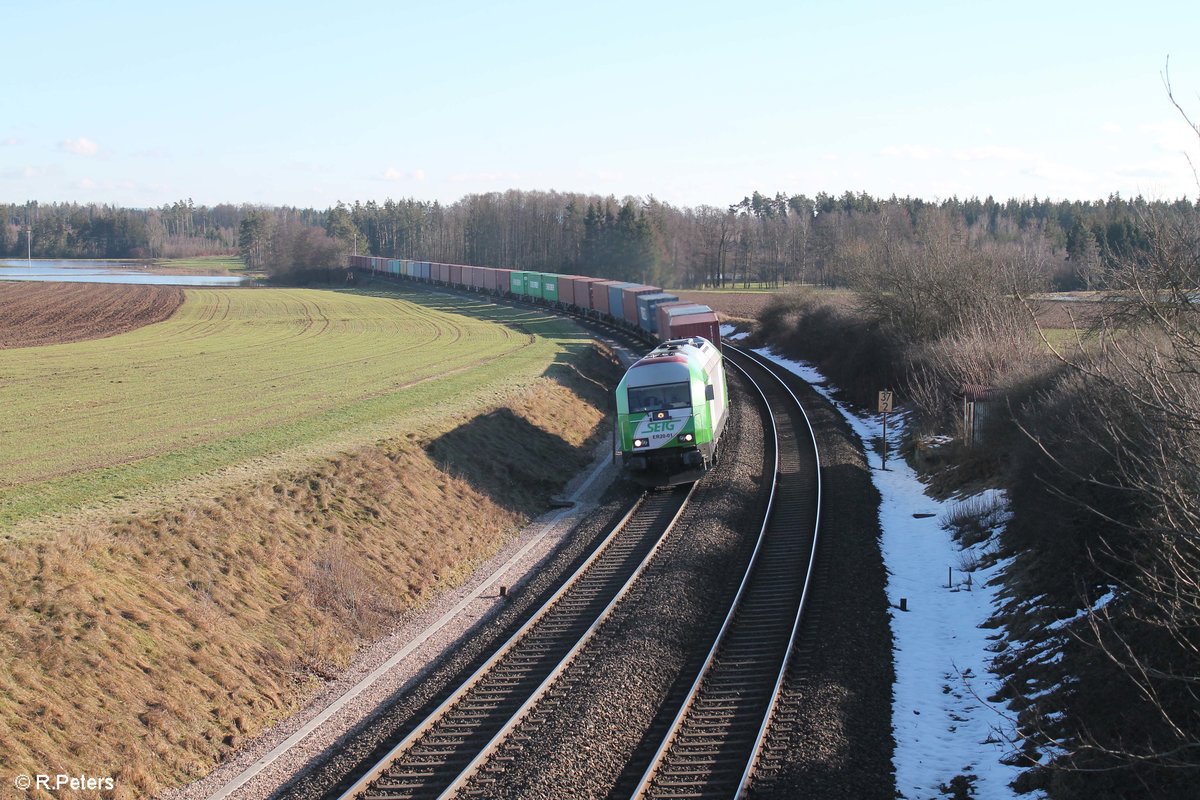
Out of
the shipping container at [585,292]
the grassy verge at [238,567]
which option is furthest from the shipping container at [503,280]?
the grassy verge at [238,567]

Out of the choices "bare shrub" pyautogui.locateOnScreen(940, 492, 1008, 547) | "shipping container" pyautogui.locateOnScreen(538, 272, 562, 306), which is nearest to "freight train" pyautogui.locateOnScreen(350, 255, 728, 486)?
"bare shrub" pyautogui.locateOnScreen(940, 492, 1008, 547)

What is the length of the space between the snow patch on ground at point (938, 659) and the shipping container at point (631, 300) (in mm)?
30410

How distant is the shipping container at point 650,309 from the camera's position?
47.0 metres

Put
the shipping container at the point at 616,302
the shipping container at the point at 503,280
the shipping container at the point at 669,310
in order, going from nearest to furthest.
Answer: the shipping container at the point at 669,310 < the shipping container at the point at 616,302 < the shipping container at the point at 503,280

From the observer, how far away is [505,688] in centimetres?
1221

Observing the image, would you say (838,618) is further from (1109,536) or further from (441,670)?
(441,670)

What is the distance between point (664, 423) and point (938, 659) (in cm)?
953

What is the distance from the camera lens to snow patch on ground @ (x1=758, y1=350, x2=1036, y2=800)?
10484 mm

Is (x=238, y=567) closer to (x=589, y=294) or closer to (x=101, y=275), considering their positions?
(x=589, y=294)

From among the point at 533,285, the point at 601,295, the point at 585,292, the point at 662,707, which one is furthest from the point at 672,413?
the point at 533,285

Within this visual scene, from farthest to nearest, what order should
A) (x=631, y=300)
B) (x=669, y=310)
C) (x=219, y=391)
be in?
(x=631, y=300) → (x=669, y=310) → (x=219, y=391)

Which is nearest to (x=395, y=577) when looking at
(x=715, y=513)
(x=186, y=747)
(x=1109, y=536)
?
(x=186, y=747)

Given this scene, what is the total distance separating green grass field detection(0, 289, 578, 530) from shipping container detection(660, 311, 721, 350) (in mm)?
5583

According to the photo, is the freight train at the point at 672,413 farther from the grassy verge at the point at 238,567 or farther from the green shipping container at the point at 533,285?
the green shipping container at the point at 533,285
